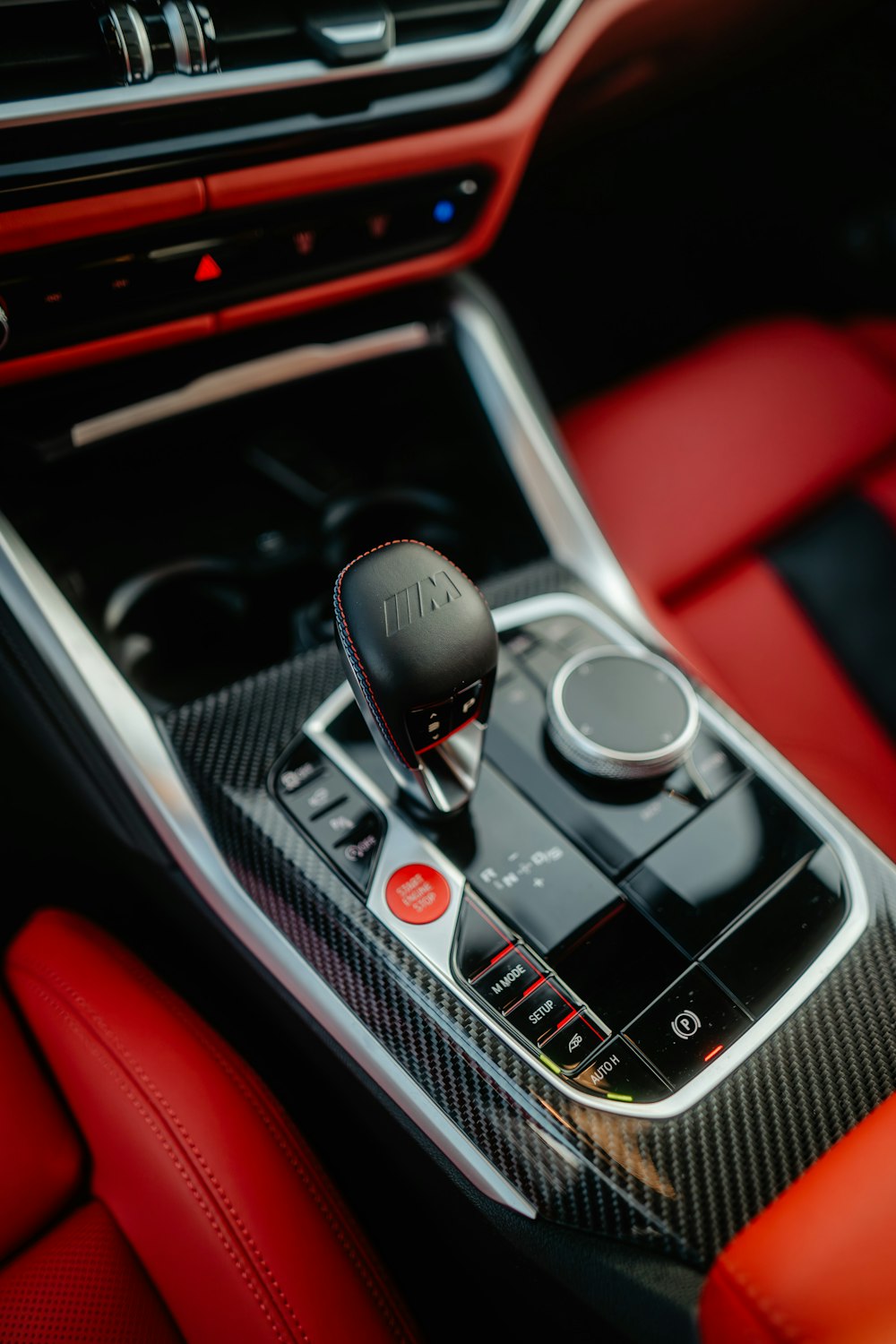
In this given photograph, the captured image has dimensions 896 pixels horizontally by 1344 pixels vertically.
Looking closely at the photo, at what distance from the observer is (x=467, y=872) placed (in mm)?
661

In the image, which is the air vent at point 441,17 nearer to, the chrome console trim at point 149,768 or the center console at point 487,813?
the center console at point 487,813

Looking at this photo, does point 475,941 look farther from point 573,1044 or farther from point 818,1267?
point 818,1267

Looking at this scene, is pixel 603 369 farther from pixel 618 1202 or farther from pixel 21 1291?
pixel 21 1291

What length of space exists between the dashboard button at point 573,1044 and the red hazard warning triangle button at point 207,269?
624 millimetres

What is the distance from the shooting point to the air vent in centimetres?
74

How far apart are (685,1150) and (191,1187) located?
12.4 inches

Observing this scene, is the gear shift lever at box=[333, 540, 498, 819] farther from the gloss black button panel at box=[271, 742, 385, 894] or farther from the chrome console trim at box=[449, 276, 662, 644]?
the chrome console trim at box=[449, 276, 662, 644]

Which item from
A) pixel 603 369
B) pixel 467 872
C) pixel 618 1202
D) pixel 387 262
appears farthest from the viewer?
pixel 603 369

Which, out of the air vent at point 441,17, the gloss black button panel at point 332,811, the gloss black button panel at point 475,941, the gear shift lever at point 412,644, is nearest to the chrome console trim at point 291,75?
the air vent at point 441,17

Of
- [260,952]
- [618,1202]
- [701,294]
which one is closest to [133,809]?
[260,952]

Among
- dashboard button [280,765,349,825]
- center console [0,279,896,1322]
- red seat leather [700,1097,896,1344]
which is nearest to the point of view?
red seat leather [700,1097,896,1344]

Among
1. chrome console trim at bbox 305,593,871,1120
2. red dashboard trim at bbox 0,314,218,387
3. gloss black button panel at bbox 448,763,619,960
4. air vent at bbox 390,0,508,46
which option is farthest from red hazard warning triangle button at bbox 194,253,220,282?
gloss black button panel at bbox 448,763,619,960

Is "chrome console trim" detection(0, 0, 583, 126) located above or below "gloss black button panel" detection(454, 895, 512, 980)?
above

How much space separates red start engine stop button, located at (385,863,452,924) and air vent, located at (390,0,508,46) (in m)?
0.64
